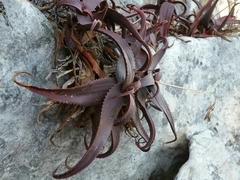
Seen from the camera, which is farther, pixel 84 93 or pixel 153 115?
pixel 153 115

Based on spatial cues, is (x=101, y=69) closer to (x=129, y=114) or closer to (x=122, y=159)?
(x=129, y=114)

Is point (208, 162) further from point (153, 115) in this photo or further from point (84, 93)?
point (84, 93)

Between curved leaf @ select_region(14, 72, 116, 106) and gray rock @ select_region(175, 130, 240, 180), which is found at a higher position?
curved leaf @ select_region(14, 72, 116, 106)

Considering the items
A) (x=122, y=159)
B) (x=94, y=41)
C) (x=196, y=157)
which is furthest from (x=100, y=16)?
(x=196, y=157)

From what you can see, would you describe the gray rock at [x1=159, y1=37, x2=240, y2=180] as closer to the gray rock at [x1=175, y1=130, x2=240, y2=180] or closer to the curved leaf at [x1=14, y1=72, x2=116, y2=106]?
the gray rock at [x1=175, y1=130, x2=240, y2=180]

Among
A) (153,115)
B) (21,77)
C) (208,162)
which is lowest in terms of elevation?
(208,162)

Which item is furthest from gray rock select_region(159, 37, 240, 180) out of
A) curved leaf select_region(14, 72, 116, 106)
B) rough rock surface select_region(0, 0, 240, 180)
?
curved leaf select_region(14, 72, 116, 106)

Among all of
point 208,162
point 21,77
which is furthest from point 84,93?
point 208,162

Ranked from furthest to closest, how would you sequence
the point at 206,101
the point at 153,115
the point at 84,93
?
the point at 206,101 < the point at 153,115 < the point at 84,93

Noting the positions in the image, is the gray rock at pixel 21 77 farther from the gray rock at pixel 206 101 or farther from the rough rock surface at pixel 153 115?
the gray rock at pixel 206 101
